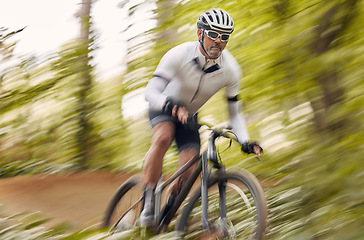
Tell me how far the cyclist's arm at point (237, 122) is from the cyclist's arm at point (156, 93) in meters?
0.52

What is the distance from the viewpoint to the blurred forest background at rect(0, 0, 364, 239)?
377 cm

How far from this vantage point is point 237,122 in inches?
149

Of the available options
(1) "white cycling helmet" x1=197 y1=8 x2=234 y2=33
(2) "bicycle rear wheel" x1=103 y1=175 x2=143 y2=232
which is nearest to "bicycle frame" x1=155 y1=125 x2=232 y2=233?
(2) "bicycle rear wheel" x1=103 y1=175 x2=143 y2=232

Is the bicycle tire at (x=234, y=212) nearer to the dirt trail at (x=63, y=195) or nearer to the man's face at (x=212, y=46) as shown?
the man's face at (x=212, y=46)

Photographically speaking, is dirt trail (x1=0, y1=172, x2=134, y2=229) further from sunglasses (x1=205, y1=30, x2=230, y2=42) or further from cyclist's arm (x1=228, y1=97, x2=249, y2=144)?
sunglasses (x1=205, y1=30, x2=230, y2=42)

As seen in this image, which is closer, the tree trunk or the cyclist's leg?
the cyclist's leg

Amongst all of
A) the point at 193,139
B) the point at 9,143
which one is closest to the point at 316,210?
the point at 193,139

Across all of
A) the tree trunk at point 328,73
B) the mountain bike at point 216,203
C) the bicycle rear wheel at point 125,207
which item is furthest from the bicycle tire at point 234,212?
the tree trunk at point 328,73

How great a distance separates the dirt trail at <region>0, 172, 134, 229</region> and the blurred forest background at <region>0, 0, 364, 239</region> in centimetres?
38

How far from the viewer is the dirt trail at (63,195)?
22.7 feet

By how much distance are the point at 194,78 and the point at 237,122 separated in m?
0.45

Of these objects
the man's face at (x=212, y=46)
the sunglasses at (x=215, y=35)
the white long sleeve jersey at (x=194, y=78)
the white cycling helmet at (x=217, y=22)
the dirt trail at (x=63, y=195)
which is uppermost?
the white cycling helmet at (x=217, y=22)

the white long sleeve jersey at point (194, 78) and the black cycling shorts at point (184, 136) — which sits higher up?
the white long sleeve jersey at point (194, 78)

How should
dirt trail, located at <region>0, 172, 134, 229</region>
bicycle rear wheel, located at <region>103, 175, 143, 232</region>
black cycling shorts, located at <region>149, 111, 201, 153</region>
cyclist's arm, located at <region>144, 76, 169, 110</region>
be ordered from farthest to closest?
1. dirt trail, located at <region>0, 172, 134, 229</region>
2. bicycle rear wheel, located at <region>103, 175, 143, 232</region>
3. black cycling shorts, located at <region>149, 111, 201, 153</region>
4. cyclist's arm, located at <region>144, 76, 169, 110</region>
